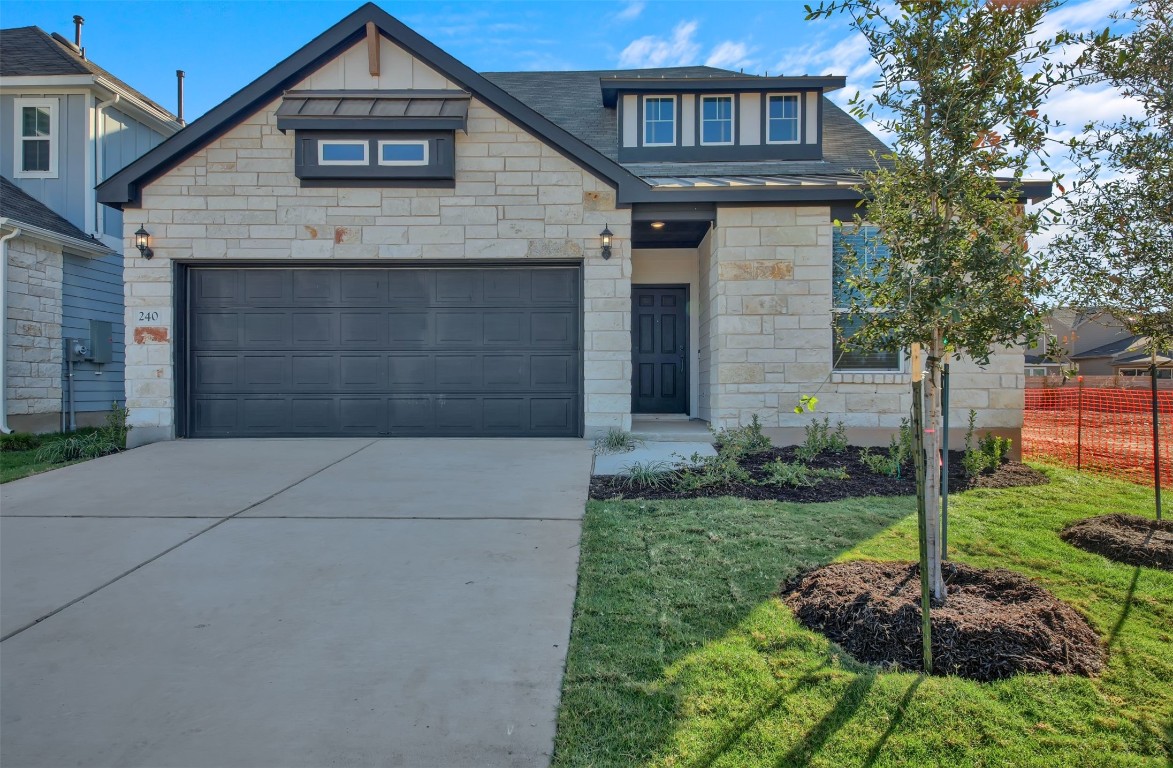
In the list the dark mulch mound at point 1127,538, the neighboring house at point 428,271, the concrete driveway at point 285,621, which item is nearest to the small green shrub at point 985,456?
the neighboring house at point 428,271

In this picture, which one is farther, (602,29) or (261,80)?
(602,29)

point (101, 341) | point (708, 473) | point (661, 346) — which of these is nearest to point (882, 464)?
point (708, 473)

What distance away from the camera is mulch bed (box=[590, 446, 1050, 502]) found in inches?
217

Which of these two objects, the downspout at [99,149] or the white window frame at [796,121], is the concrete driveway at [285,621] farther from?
the downspout at [99,149]

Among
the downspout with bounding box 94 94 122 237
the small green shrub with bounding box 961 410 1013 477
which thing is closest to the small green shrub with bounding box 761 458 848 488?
the small green shrub with bounding box 961 410 1013 477

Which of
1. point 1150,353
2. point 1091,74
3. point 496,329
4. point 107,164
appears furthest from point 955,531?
point 107,164

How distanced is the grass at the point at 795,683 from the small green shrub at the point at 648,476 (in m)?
1.62

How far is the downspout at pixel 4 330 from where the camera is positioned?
9.30 meters

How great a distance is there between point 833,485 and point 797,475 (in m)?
0.34

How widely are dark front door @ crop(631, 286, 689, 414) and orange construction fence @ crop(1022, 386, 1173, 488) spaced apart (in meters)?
5.05

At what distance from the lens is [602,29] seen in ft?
30.5

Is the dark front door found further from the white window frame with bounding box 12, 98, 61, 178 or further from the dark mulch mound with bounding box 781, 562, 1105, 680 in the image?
the white window frame with bounding box 12, 98, 61, 178

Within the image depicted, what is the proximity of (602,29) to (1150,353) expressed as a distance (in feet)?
26.0

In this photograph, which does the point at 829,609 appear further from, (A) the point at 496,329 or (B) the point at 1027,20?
(A) the point at 496,329
